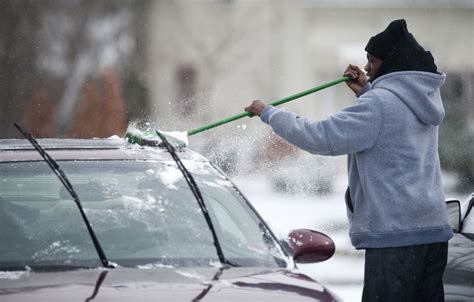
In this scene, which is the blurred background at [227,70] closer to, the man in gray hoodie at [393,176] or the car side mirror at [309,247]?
the man in gray hoodie at [393,176]

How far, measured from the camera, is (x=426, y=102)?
181 inches

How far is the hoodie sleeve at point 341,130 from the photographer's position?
4.51 meters

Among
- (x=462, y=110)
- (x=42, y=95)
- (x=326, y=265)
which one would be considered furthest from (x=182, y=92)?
(x=326, y=265)

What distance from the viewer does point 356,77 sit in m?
4.96

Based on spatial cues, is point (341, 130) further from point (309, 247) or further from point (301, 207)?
point (301, 207)

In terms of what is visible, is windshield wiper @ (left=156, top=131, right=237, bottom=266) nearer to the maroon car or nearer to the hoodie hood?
the maroon car

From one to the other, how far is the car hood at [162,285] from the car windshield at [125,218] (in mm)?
128

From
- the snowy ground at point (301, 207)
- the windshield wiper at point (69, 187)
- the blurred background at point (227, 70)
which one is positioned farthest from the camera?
the blurred background at point (227, 70)

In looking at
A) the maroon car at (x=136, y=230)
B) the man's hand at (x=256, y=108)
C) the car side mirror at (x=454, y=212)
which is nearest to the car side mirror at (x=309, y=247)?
the maroon car at (x=136, y=230)

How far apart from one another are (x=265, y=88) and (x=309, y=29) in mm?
1212

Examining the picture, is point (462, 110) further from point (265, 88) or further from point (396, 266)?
point (396, 266)

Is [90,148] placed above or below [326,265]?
above

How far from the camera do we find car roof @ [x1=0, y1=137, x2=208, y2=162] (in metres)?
4.18

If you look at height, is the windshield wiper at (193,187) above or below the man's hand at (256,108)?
below
